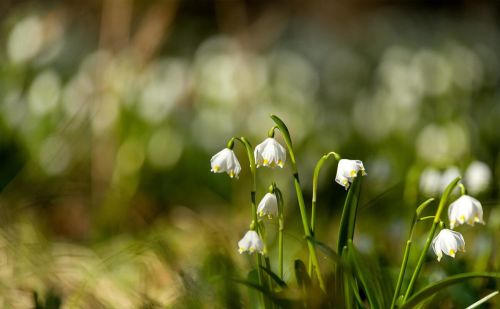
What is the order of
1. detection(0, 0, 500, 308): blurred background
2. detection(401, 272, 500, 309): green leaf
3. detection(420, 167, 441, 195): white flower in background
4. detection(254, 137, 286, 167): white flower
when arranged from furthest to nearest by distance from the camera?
detection(420, 167, 441, 195): white flower in background → detection(0, 0, 500, 308): blurred background → detection(254, 137, 286, 167): white flower → detection(401, 272, 500, 309): green leaf

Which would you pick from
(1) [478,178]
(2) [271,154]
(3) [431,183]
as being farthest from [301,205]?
(1) [478,178]

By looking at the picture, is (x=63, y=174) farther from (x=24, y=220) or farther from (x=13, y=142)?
(x=24, y=220)

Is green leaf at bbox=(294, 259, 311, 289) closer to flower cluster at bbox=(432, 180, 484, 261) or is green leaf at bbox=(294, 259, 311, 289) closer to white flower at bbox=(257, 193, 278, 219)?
white flower at bbox=(257, 193, 278, 219)

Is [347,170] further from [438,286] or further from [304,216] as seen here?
[438,286]

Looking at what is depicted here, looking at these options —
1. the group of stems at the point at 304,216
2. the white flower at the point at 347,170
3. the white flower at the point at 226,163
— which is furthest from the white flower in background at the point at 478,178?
the white flower at the point at 226,163

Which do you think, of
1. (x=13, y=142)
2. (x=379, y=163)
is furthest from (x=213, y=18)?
(x=379, y=163)

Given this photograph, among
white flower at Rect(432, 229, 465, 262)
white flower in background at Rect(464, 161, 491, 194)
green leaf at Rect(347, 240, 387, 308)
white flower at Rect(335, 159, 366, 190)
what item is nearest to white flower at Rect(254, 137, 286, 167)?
white flower at Rect(335, 159, 366, 190)
